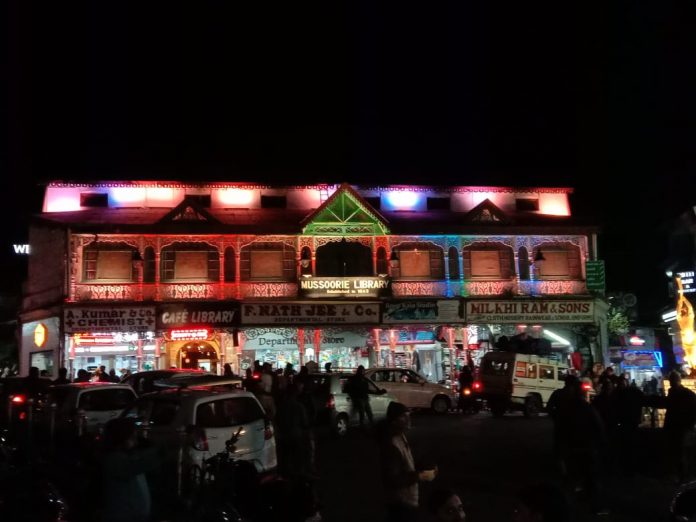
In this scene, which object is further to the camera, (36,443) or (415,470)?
(36,443)

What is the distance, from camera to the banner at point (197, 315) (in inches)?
1103

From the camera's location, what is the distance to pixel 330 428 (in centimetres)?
1883

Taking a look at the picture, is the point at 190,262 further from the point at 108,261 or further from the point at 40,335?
the point at 40,335

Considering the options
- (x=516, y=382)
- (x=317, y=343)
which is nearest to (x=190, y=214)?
(x=317, y=343)

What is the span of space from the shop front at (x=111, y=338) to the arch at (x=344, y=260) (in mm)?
7083

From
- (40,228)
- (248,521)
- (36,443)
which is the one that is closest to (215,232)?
(40,228)

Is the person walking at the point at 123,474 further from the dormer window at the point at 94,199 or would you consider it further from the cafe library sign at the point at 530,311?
the dormer window at the point at 94,199

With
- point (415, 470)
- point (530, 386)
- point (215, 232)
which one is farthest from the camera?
point (215, 232)

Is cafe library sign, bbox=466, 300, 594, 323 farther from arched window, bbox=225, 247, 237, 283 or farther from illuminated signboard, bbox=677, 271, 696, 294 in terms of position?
arched window, bbox=225, 247, 237, 283

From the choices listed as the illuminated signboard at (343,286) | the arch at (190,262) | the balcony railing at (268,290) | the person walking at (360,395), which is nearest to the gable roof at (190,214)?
the arch at (190,262)

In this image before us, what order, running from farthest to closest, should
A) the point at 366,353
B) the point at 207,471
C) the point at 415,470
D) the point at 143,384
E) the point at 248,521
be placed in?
the point at 366,353 → the point at 143,384 → the point at 207,471 → the point at 248,521 → the point at 415,470

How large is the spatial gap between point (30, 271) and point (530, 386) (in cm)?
1996

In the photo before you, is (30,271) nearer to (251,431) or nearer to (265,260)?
(265,260)

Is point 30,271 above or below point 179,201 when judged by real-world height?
below
